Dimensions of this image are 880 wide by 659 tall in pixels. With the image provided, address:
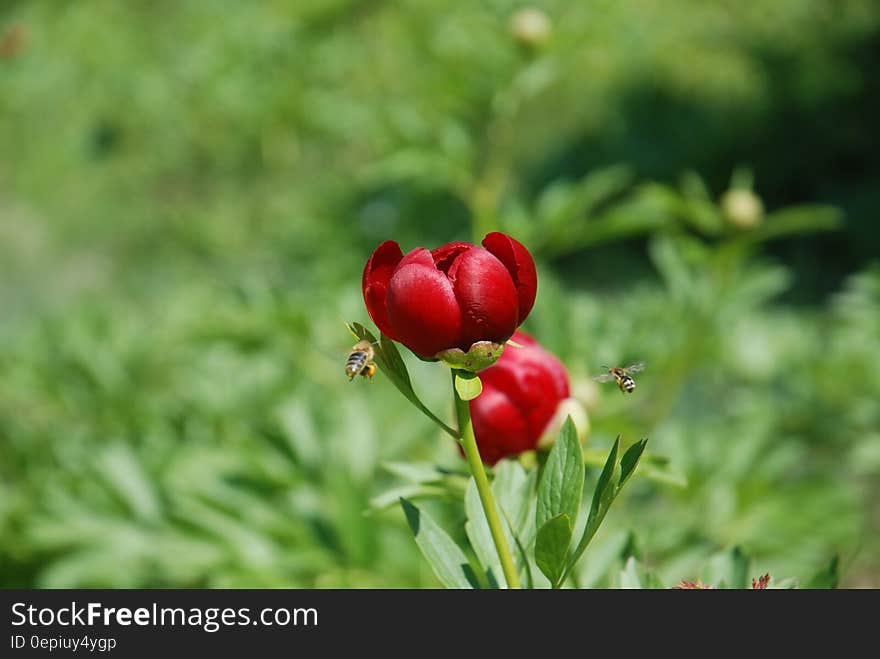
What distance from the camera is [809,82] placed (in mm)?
3281

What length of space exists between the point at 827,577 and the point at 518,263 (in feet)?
0.88

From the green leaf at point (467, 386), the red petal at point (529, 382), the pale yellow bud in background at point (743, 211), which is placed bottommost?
the green leaf at point (467, 386)

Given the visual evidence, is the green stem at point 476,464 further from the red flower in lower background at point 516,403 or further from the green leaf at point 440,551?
the red flower in lower background at point 516,403

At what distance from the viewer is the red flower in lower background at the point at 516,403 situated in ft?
2.01

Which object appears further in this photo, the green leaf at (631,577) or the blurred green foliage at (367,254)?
the blurred green foliage at (367,254)

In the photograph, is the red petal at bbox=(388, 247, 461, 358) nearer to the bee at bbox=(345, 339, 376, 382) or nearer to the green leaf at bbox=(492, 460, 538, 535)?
the bee at bbox=(345, 339, 376, 382)

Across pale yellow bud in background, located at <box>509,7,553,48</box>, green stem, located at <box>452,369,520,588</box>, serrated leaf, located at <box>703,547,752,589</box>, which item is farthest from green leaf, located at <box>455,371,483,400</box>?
pale yellow bud in background, located at <box>509,7,553,48</box>

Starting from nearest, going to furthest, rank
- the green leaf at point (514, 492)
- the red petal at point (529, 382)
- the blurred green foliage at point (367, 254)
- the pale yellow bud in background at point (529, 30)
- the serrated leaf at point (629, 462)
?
the serrated leaf at point (629, 462) < the green leaf at point (514, 492) < the red petal at point (529, 382) < the blurred green foliage at point (367, 254) < the pale yellow bud in background at point (529, 30)

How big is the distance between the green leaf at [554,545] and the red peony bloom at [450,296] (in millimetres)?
89

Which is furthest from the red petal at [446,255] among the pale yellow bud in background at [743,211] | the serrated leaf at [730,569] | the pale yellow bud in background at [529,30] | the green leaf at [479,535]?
the pale yellow bud in background at [529,30]

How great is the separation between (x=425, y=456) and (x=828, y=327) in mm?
1706
